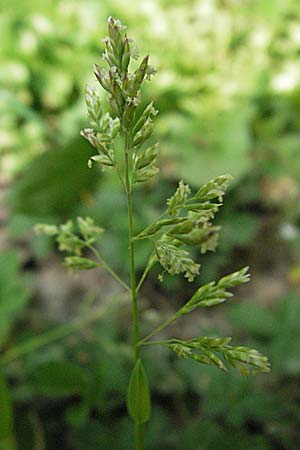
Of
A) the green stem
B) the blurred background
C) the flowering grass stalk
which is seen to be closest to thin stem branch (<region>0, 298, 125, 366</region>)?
the blurred background

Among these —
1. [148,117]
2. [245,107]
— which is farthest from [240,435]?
[245,107]

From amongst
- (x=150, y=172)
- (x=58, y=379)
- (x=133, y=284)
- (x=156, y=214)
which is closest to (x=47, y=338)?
(x=58, y=379)

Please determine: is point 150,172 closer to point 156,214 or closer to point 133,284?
point 133,284

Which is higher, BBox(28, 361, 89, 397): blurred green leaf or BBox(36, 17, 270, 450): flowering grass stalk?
BBox(36, 17, 270, 450): flowering grass stalk

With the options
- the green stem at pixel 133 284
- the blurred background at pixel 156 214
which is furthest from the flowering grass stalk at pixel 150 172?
the blurred background at pixel 156 214

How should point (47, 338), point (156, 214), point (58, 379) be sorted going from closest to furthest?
1. point (58, 379)
2. point (47, 338)
3. point (156, 214)

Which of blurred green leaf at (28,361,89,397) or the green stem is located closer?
the green stem

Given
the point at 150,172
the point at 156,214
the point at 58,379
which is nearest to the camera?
the point at 150,172

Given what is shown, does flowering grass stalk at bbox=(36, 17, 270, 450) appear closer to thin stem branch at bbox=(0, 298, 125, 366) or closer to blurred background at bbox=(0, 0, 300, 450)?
blurred background at bbox=(0, 0, 300, 450)
